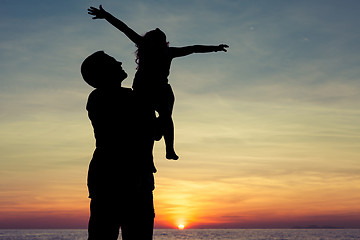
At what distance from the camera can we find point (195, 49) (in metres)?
5.18

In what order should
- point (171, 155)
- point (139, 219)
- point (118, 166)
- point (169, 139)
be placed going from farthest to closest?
1. point (171, 155)
2. point (169, 139)
3. point (118, 166)
4. point (139, 219)

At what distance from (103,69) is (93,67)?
0.31 ft

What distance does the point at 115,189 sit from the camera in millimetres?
3775

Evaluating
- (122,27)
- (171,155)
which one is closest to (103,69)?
(122,27)

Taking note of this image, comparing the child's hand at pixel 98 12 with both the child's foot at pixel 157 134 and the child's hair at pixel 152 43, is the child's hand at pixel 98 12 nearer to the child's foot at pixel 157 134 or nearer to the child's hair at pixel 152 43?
the child's hair at pixel 152 43

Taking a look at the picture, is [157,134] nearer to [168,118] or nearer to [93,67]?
[168,118]

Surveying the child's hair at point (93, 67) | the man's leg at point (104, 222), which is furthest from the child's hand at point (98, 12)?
the man's leg at point (104, 222)

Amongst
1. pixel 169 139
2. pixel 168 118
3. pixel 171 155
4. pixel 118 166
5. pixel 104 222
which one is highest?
pixel 168 118

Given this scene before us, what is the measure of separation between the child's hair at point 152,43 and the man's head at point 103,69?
0.81 m

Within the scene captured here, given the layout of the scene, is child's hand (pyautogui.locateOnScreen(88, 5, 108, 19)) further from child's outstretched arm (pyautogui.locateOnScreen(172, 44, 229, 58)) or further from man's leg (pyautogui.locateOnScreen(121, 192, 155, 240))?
man's leg (pyautogui.locateOnScreen(121, 192, 155, 240))

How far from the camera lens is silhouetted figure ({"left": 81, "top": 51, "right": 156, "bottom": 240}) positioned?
373 cm

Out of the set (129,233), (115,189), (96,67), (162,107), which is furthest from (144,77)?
(129,233)

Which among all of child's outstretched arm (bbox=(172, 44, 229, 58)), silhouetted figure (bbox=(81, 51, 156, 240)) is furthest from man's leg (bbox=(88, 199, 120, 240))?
child's outstretched arm (bbox=(172, 44, 229, 58))

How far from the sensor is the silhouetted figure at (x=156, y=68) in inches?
173
